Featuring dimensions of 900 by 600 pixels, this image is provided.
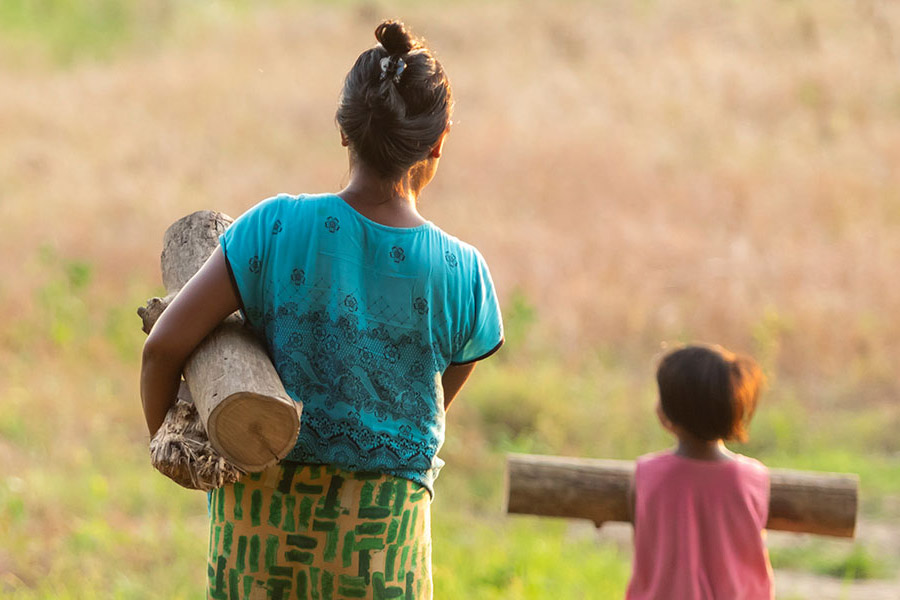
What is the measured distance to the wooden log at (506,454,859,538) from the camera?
2723 mm

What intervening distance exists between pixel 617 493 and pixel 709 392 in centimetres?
39

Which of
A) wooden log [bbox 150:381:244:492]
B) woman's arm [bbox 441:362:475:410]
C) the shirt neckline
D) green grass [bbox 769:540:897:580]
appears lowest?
green grass [bbox 769:540:897:580]

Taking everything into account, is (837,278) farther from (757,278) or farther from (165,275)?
(165,275)

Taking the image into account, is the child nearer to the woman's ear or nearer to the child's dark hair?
the child's dark hair

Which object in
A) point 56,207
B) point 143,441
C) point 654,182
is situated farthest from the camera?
point 654,182

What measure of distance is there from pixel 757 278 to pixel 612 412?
260 centimetres

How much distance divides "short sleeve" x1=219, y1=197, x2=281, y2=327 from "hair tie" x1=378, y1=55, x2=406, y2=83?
0.86 feet

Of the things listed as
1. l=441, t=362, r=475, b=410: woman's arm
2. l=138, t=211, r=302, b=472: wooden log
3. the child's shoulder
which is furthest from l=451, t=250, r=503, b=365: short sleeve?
the child's shoulder

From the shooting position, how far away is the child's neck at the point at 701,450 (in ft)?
8.41

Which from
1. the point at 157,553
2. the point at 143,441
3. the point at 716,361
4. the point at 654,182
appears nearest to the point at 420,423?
the point at 716,361

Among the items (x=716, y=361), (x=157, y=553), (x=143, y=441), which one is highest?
(x=716, y=361)

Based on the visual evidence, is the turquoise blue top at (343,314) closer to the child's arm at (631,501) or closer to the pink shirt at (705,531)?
the pink shirt at (705,531)

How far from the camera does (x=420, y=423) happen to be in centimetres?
179

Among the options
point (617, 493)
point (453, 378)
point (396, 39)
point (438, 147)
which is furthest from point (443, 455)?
point (396, 39)
